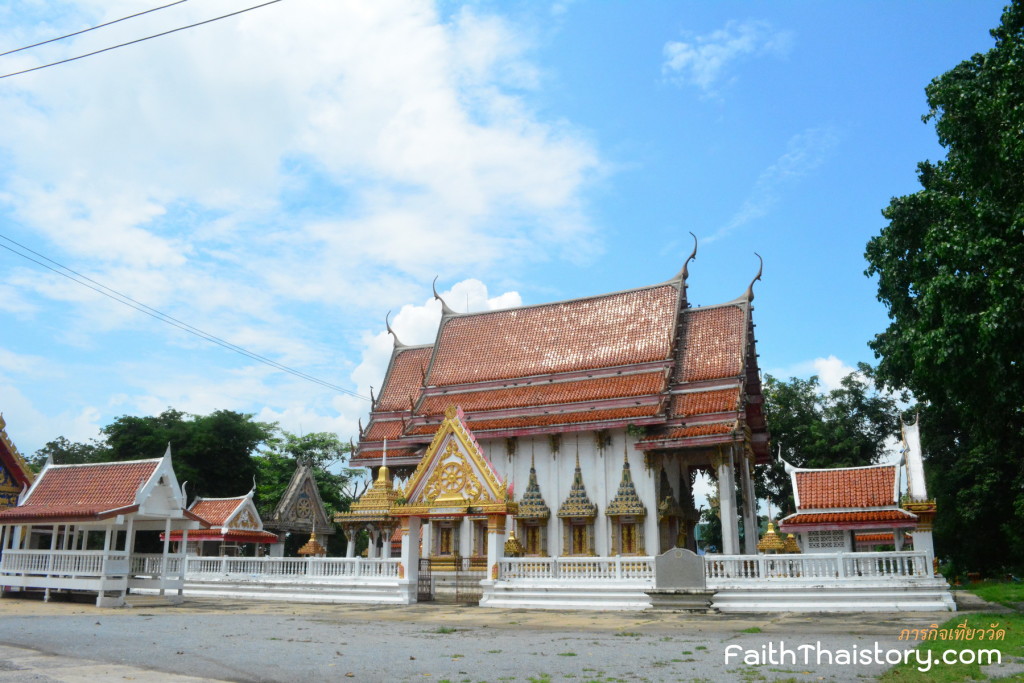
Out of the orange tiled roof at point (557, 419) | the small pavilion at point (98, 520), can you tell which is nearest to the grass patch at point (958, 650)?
the orange tiled roof at point (557, 419)

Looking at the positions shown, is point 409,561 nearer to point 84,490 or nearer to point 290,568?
point 290,568

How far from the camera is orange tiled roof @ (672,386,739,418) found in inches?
835

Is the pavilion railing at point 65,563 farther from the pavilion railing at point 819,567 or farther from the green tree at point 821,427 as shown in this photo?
the green tree at point 821,427

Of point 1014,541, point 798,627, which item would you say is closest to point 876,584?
point 798,627

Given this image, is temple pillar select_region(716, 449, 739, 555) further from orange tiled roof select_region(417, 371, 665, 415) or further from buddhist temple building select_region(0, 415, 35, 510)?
buddhist temple building select_region(0, 415, 35, 510)

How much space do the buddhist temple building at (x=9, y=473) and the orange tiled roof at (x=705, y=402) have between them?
18.7 m

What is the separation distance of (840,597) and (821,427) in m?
21.9

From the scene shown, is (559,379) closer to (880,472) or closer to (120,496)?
(880,472)

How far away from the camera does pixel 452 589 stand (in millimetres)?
20891

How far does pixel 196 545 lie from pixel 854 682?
25.7 meters

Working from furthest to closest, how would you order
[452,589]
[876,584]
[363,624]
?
[452,589], [876,584], [363,624]

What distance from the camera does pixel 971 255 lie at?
13359 mm

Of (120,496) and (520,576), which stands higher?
(120,496)

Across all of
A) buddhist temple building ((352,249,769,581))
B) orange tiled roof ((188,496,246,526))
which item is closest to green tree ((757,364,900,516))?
buddhist temple building ((352,249,769,581))
